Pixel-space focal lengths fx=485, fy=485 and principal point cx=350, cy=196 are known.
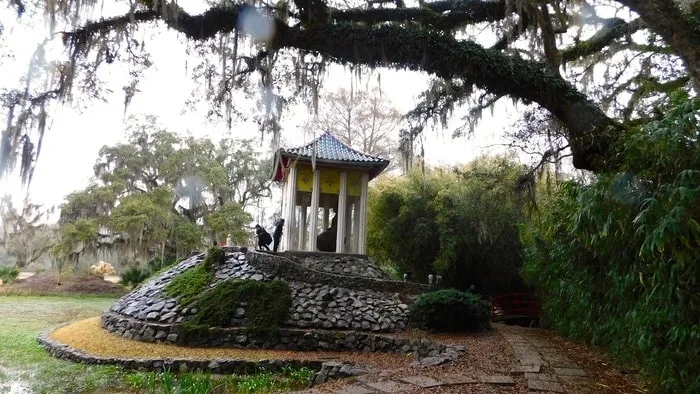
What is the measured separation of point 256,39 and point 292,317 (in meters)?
5.71

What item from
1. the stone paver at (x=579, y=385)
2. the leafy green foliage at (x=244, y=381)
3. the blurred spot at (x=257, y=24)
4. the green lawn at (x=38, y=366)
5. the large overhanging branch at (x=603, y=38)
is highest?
the large overhanging branch at (x=603, y=38)

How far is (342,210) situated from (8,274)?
1636cm

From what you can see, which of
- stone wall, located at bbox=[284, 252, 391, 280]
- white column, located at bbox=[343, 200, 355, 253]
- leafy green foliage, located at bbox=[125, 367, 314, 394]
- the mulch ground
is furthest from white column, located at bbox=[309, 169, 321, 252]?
the mulch ground

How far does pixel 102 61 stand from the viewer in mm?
5934

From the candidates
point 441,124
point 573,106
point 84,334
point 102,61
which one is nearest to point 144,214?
point 84,334

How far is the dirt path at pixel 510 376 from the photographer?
4.64 m

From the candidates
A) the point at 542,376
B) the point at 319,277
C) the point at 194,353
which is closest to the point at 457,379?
the point at 542,376

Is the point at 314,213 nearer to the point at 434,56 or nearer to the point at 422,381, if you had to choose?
the point at 434,56

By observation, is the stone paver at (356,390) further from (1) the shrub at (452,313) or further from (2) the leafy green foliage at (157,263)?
(2) the leafy green foliage at (157,263)

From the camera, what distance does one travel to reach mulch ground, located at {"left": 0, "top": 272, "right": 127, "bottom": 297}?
19312 millimetres

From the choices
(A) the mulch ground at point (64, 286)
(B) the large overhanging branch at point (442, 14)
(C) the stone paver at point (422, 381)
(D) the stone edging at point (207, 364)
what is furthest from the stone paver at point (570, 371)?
(A) the mulch ground at point (64, 286)

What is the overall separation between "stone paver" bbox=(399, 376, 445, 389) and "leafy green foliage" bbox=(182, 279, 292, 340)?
4466 mm

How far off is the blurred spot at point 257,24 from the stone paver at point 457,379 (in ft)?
13.3

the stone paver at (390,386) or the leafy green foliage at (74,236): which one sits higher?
the leafy green foliage at (74,236)
